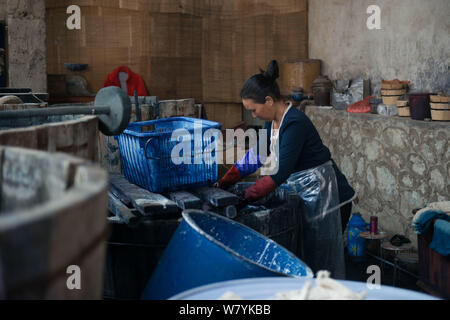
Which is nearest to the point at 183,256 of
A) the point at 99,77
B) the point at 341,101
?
the point at 341,101

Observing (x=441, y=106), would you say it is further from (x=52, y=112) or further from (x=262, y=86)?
(x=52, y=112)

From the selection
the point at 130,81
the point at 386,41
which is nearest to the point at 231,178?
the point at 386,41

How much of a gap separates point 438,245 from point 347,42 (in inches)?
171

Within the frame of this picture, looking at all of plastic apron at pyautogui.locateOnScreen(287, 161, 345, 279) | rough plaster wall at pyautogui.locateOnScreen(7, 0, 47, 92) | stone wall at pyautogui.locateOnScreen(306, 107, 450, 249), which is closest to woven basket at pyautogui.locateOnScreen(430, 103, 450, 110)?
stone wall at pyautogui.locateOnScreen(306, 107, 450, 249)

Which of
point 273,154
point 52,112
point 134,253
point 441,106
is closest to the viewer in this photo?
point 52,112

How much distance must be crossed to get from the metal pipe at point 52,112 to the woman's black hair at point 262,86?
1.39 m

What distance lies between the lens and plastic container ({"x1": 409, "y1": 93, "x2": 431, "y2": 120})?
5418 millimetres

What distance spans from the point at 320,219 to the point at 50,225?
118 inches

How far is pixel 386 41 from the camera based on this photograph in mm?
Answer: 6668

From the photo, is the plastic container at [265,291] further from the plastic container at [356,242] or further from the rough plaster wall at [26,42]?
the rough plaster wall at [26,42]

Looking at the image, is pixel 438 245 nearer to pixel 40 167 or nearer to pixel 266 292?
pixel 266 292

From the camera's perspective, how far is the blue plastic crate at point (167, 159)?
10.4 feet

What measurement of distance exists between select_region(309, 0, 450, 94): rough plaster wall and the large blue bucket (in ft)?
13.2

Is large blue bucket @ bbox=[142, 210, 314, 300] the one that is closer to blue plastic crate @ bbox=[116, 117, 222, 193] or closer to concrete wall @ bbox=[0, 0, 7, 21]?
blue plastic crate @ bbox=[116, 117, 222, 193]
